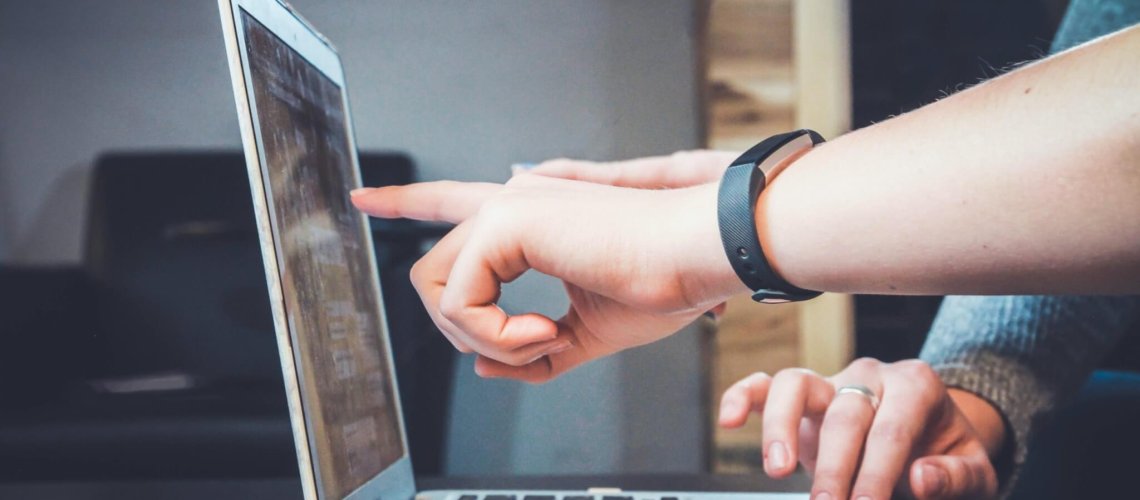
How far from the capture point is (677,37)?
1.12 metres

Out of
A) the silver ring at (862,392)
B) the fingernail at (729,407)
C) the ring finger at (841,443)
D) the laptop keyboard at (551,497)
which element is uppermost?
the fingernail at (729,407)

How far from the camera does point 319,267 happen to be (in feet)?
1.95

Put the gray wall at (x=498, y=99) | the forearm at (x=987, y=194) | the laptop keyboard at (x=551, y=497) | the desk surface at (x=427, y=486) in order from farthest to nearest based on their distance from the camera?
1. the gray wall at (x=498, y=99)
2. the desk surface at (x=427, y=486)
3. the laptop keyboard at (x=551, y=497)
4. the forearm at (x=987, y=194)

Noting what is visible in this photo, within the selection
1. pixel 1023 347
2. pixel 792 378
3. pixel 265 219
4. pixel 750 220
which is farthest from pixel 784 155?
pixel 1023 347

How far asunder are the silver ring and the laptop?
136 mm

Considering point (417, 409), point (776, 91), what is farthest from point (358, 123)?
point (776, 91)

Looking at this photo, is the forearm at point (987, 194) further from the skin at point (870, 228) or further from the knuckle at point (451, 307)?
the knuckle at point (451, 307)

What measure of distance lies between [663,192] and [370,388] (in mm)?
325

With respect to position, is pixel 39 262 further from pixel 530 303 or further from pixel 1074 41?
pixel 1074 41

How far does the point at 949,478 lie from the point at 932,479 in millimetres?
20

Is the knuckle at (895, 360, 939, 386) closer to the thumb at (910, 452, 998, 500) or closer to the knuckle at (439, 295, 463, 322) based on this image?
the thumb at (910, 452, 998, 500)

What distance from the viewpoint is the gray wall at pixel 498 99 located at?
1092 mm

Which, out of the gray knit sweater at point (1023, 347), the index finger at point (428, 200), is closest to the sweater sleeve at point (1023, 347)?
the gray knit sweater at point (1023, 347)

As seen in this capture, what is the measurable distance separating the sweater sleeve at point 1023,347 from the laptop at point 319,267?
216 millimetres
